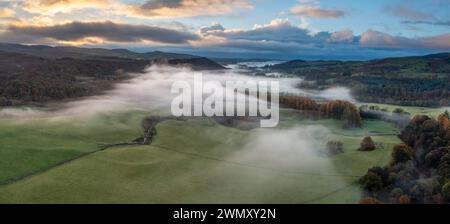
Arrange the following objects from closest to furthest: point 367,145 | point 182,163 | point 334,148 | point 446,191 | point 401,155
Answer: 1. point 446,191
2. point 401,155
3. point 182,163
4. point 367,145
5. point 334,148

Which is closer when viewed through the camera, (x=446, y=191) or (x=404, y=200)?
(x=404, y=200)

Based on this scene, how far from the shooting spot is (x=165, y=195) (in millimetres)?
87000

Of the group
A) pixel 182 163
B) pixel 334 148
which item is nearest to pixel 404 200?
pixel 334 148

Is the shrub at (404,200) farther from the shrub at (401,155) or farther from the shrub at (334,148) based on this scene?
the shrub at (334,148)

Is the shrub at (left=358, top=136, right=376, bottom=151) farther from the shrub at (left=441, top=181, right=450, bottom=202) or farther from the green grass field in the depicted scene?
the shrub at (left=441, top=181, right=450, bottom=202)

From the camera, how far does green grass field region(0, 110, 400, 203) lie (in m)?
87.9

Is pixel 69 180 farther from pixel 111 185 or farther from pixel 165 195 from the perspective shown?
pixel 165 195

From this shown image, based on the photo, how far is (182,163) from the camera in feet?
366

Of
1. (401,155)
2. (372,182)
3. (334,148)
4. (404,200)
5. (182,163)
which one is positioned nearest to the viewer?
(404,200)

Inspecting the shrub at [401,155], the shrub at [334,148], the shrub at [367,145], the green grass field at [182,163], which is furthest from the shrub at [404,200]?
the shrub at [367,145]

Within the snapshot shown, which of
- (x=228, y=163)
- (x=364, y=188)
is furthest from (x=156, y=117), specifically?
(x=364, y=188)

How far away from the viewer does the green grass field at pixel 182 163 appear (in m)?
87.9

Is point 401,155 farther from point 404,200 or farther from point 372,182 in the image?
point 404,200
